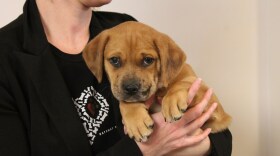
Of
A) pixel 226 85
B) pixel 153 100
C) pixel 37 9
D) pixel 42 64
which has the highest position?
pixel 37 9

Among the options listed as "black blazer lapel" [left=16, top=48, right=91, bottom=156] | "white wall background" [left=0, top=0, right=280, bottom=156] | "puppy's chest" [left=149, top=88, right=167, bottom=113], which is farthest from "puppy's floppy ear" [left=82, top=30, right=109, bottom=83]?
"white wall background" [left=0, top=0, right=280, bottom=156]

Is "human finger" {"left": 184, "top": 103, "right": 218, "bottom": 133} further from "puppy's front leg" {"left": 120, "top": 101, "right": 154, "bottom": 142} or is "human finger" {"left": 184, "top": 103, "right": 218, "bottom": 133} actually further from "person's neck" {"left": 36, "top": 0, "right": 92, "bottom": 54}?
"person's neck" {"left": 36, "top": 0, "right": 92, "bottom": 54}

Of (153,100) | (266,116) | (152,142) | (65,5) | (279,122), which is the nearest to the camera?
(152,142)

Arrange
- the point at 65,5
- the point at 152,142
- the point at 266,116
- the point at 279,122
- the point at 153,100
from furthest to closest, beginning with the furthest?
the point at 266,116 < the point at 279,122 < the point at 65,5 < the point at 153,100 < the point at 152,142

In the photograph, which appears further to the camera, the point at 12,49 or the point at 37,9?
the point at 37,9

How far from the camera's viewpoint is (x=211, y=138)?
1.45m

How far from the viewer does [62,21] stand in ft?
5.21

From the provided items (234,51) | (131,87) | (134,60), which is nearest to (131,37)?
(134,60)

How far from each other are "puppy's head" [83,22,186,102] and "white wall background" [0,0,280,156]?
91 cm

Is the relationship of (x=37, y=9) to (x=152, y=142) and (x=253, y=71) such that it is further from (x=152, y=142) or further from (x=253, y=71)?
(x=253, y=71)

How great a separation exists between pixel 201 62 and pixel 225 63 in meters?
0.16

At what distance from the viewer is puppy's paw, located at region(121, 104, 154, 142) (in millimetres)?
1235

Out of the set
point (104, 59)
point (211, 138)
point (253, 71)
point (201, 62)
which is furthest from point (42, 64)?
point (253, 71)

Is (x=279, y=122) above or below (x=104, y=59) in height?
below
